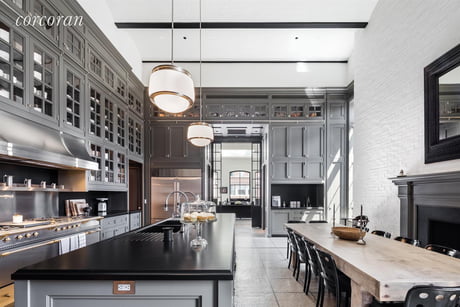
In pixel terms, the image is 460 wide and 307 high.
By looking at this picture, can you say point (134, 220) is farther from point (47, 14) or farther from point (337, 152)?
point (337, 152)

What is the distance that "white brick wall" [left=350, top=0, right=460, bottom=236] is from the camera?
3.89 m

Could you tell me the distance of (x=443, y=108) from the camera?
3.65m

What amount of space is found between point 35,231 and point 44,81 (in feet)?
5.89

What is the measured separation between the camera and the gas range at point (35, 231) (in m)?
2.73

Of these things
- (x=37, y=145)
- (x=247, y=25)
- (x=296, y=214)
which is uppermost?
(x=247, y=25)

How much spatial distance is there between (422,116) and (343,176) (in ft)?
12.6

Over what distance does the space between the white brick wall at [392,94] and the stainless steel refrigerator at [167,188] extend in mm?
4114

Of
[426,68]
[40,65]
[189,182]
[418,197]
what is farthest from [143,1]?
[418,197]

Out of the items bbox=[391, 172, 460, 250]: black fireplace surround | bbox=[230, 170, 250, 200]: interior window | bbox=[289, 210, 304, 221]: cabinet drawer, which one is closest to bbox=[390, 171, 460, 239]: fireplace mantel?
bbox=[391, 172, 460, 250]: black fireplace surround

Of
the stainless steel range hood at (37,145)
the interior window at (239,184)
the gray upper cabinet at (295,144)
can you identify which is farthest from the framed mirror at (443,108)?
the interior window at (239,184)

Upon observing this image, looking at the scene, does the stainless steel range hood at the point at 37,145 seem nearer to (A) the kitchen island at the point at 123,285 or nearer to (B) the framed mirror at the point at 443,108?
(A) the kitchen island at the point at 123,285

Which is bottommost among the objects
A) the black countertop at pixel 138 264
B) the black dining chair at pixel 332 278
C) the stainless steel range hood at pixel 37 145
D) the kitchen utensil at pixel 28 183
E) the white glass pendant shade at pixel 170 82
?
the black dining chair at pixel 332 278

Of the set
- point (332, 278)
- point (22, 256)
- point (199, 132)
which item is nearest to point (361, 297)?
point (332, 278)

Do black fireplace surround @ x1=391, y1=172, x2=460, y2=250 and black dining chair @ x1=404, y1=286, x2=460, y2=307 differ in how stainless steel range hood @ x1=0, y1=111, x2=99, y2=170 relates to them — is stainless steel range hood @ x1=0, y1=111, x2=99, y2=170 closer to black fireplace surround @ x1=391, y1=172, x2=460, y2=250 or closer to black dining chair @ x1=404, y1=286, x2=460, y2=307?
black dining chair @ x1=404, y1=286, x2=460, y2=307
